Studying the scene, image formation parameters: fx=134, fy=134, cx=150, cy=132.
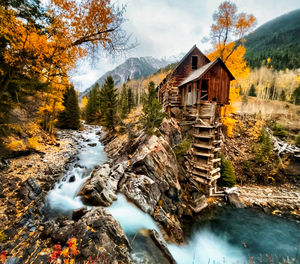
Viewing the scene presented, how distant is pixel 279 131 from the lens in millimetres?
21625

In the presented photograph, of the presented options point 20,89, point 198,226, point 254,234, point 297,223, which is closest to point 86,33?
point 20,89

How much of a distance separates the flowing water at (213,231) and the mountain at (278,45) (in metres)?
22.3

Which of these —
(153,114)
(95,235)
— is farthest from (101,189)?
(153,114)

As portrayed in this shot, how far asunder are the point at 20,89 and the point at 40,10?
3431mm

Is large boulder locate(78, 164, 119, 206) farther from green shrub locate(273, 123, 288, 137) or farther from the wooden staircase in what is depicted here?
green shrub locate(273, 123, 288, 137)

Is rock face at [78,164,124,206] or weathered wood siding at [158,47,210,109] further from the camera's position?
weathered wood siding at [158,47,210,109]

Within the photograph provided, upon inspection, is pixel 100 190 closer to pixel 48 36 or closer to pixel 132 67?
pixel 48 36

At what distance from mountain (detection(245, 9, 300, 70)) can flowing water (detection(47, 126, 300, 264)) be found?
879 inches

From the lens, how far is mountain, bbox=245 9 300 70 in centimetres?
6619

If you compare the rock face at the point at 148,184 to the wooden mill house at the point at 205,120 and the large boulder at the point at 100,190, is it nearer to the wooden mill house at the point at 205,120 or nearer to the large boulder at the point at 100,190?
the large boulder at the point at 100,190

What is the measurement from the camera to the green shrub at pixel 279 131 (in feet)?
70.5

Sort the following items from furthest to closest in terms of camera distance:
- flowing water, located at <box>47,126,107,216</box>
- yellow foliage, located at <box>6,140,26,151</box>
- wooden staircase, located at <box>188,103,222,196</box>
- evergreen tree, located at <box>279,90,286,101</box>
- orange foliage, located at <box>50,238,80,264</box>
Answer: evergreen tree, located at <box>279,90,286,101</box> → wooden staircase, located at <box>188,103,222,196</box> → yellow foliage, located at <box>6,140,26,151</box> → flowing water, located at <box>47,126,107,216</box> → orange foliage, located at <box>50,238,80,264</box>

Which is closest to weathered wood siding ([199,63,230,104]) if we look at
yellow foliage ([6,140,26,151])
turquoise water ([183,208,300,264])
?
turquoise water ([183,208,300,264])

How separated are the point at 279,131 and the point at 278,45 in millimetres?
134372
